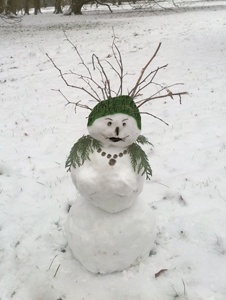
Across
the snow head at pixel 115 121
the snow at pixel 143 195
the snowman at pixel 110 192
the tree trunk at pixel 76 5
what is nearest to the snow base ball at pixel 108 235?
the snowman at pixel 110 192

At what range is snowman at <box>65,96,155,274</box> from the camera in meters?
1.75

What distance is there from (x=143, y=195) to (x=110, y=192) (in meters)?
1.37

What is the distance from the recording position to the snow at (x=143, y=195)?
2.09 meters

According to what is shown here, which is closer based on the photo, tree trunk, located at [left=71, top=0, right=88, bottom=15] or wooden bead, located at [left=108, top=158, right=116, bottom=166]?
wooden bead, located at [left=108, top=158, right=116, bottom=166]

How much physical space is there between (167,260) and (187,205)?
0.81 m

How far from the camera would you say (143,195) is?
3.06m

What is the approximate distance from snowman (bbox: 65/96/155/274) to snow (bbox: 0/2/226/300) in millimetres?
244

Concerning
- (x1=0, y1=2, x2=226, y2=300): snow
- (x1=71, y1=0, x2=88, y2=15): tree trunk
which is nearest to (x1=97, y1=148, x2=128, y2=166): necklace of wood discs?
(x1=0, y1=2, x2=226, y2=300): snow

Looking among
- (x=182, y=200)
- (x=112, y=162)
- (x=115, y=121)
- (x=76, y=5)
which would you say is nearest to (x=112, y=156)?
(x=112, y=162)

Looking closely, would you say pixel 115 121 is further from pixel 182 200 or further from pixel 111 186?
pixel 182 200

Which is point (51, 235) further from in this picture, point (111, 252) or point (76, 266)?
point (111, 252)

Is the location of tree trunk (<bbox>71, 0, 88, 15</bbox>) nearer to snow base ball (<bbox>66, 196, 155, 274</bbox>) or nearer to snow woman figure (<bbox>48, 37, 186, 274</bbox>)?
snow woman figure (<bbox>48, 37, 186, 274</bbox>)

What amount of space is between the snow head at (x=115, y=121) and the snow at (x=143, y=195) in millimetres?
1268

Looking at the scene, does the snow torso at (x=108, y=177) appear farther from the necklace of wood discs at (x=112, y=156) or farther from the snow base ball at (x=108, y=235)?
the snow base ball at (x=108, y=235)
